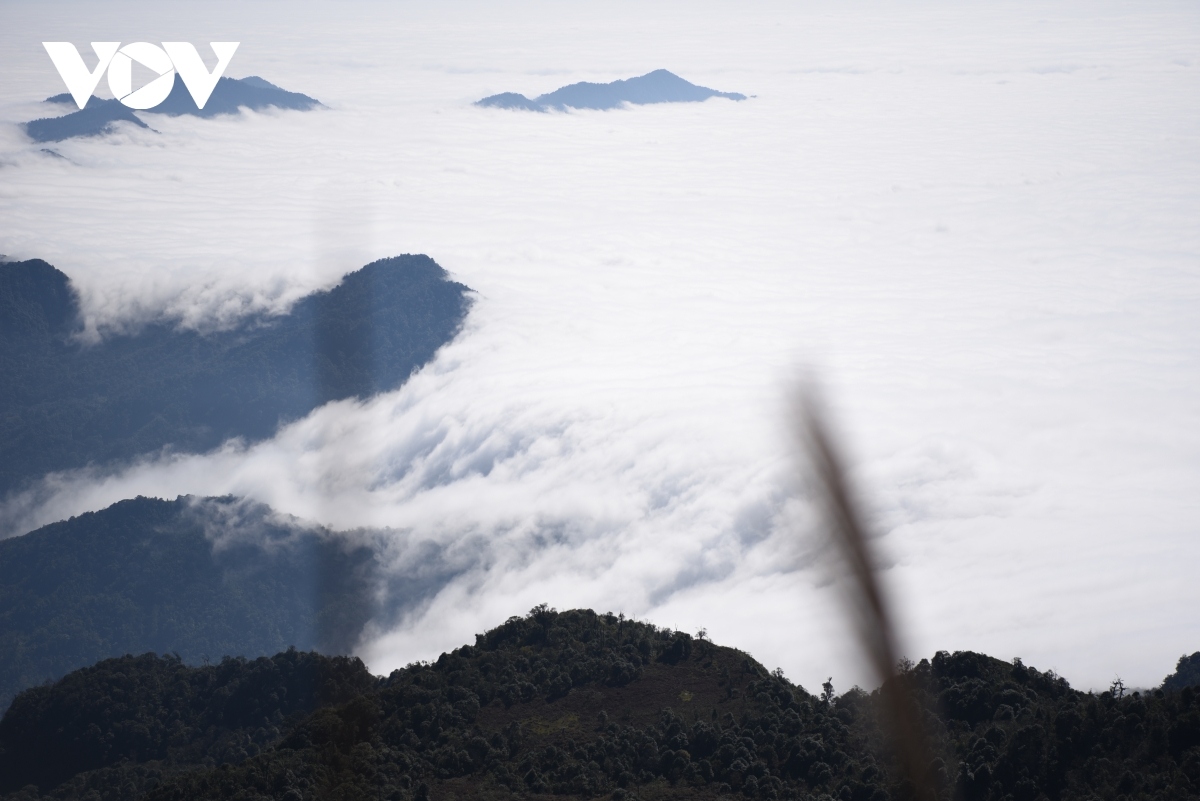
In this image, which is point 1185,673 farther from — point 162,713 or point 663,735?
point 162,713

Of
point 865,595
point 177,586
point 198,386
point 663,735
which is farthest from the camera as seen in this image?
point 198,386

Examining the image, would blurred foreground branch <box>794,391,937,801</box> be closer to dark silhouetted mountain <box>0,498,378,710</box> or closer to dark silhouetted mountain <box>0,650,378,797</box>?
dark silhouetted mountain <box>0,650,378,797</box>

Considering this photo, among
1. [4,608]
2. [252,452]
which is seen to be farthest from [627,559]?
[252,452]

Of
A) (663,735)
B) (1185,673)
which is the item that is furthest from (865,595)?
(663,735)

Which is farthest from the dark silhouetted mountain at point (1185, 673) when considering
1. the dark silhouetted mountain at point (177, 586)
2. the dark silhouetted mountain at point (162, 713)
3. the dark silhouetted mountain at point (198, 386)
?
the dark silhouetted mountain at point (198, 386)

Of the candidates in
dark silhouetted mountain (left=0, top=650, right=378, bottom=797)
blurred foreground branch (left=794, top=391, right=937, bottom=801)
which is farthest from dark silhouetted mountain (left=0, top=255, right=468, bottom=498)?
dark silhouetted mountain (left=0, top=650, right=378, bottom=797)

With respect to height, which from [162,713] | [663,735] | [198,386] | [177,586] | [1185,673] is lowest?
[177,586]
